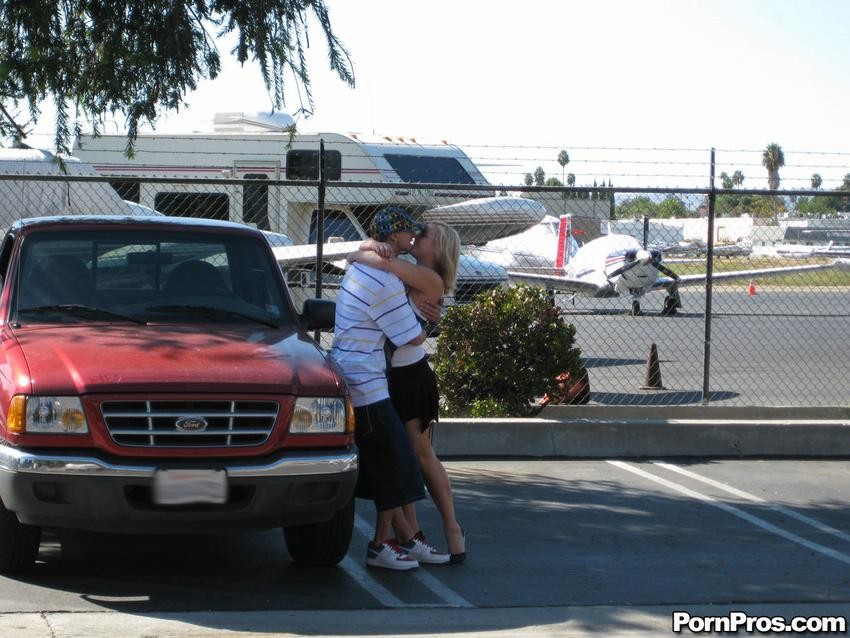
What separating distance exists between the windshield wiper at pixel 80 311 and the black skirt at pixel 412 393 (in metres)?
1.41

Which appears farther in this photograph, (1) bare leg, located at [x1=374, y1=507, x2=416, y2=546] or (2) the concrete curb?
(2) the concrete curb

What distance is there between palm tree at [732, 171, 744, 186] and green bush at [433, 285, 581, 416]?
249cm

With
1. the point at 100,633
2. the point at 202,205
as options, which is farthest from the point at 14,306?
the point at 202,205

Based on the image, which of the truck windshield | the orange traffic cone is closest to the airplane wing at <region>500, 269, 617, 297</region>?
the orange traffic cone

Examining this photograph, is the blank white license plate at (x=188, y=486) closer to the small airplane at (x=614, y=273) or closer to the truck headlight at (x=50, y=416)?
the truck headlight at (x=50, y=416)

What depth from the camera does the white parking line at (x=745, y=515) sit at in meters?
6.98

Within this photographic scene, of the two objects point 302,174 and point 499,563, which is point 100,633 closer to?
point 499,563

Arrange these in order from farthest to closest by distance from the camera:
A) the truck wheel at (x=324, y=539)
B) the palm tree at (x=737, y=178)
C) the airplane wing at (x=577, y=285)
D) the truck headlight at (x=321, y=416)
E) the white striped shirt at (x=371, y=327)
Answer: the airplane wing at (x=577, y=285) → the palm tree at (x=737, y=178) → the truck wheel at (x=324, y=539) → the white striped shirt at (x=371, y=327) → the truck headlight at (x=321, y=416)

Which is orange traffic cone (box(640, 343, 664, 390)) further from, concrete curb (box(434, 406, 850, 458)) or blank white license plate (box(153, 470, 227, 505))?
blank white license plate (box(153, 470, 227, 505))

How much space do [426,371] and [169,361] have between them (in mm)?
1469

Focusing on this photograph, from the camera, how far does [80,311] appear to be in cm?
649

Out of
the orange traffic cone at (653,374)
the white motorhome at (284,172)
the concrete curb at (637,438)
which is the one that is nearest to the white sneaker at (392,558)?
the concrete curb at (637,438)

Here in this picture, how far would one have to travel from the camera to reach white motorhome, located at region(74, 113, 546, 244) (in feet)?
63.1

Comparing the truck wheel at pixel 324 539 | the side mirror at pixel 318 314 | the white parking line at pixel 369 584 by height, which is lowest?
the white parking line at pixel 369 584
